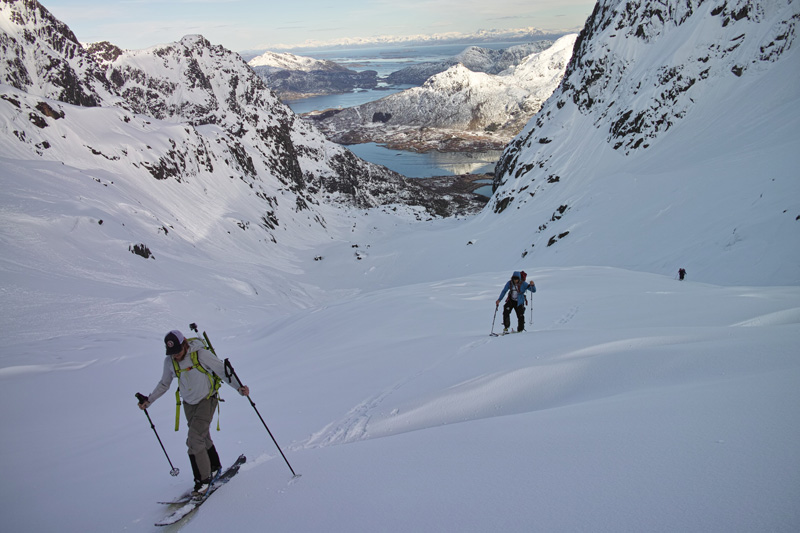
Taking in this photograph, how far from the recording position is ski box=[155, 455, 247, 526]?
15.7 ft

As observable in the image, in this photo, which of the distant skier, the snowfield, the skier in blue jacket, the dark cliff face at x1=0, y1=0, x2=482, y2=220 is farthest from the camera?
the dark cliff face at x1=0, y1=0, x2=482, y2=220

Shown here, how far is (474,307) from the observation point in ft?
51.8

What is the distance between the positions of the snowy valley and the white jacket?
1.20 m

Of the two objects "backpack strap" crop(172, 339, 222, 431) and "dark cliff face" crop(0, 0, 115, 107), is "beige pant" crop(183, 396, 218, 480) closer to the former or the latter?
"backpack strap" crop(172, 339, 222, 431)

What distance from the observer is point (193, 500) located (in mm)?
5070

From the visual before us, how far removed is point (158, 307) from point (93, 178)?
89.2 feet

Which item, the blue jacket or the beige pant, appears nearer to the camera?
the beige pant

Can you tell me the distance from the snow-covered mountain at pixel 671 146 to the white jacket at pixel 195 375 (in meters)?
20.7

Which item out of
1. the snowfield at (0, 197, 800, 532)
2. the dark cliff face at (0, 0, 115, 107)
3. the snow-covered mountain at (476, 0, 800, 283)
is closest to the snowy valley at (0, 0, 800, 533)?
the snowfield at (0, 197, 800, 532)

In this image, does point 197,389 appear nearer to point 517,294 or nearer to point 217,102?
point 517,294

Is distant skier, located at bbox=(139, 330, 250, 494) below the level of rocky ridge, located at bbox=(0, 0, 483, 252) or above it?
below

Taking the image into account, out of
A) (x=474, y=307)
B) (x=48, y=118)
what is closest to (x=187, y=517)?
(x=474, y=307)

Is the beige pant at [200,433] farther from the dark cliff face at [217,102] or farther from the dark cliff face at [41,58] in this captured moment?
the dark cliff face at [41,58]

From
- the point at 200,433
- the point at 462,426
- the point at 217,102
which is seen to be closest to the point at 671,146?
the point at 462,426
